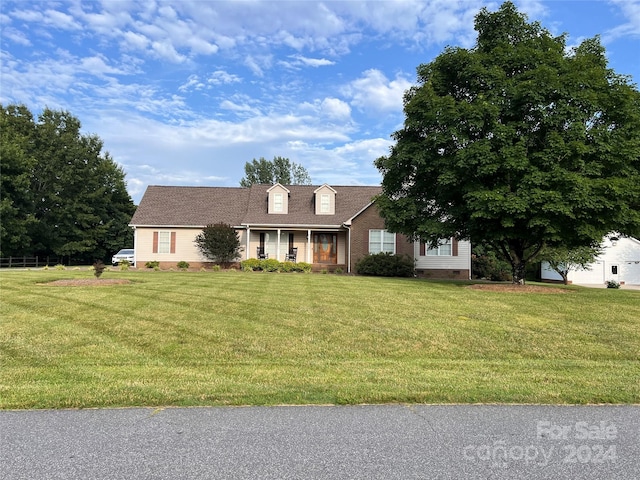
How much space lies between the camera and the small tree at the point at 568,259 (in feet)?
91.4

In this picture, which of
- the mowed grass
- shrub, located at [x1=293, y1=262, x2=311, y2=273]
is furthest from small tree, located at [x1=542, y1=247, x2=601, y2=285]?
the mowed grass

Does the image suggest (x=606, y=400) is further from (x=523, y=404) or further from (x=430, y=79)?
(x=430, y=79)

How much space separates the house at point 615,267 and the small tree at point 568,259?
5.45 feet

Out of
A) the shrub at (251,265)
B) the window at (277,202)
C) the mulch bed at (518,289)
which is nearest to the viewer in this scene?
the mulch bed at (518,289)

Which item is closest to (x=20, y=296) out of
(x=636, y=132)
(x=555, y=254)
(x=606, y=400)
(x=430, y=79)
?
(x=606, y=400)

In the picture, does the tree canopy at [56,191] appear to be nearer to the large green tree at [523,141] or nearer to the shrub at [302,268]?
the shrub at [302,268]

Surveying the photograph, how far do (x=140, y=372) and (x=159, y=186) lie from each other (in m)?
29.1

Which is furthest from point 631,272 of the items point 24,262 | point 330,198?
point 24,262

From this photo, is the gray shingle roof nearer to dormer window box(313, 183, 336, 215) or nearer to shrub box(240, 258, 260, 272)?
dormer window box(313, 183, 336, 215)

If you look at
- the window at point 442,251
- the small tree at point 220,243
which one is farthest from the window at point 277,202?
the window at point 442,251

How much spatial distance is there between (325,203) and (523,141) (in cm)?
1703

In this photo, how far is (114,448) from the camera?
12.5 ft

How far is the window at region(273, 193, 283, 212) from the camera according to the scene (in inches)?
1173

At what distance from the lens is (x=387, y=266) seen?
23828 millimetres
